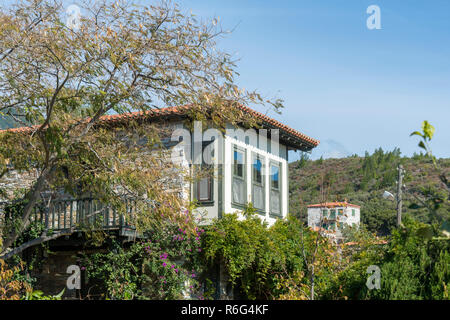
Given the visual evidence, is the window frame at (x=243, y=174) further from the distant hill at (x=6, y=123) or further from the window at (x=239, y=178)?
the distant hill at (x=6, y=123)

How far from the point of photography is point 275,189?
17344 mm

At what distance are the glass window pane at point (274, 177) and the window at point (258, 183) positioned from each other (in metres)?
0.60

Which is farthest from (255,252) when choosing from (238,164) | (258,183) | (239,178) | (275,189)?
(275,189)

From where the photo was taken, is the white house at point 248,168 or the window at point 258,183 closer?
the white house at point 248,168

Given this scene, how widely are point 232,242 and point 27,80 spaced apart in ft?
20.8

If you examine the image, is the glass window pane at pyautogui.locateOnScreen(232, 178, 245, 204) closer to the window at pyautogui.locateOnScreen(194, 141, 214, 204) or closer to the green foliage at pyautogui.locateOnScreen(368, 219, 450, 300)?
the window at pyautogui.locateOnScreen(194, 141, 214, 204)

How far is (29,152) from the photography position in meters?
10.5

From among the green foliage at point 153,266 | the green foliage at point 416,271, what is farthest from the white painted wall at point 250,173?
the green foliage at point 416,271

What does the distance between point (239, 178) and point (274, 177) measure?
7.09 ft

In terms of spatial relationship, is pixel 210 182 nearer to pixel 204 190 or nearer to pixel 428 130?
pixel 204 190

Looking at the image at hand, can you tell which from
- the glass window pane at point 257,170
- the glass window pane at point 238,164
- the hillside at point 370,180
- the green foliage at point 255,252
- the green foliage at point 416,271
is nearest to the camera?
the green foliage at point 416,271

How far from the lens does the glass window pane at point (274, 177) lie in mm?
17281
